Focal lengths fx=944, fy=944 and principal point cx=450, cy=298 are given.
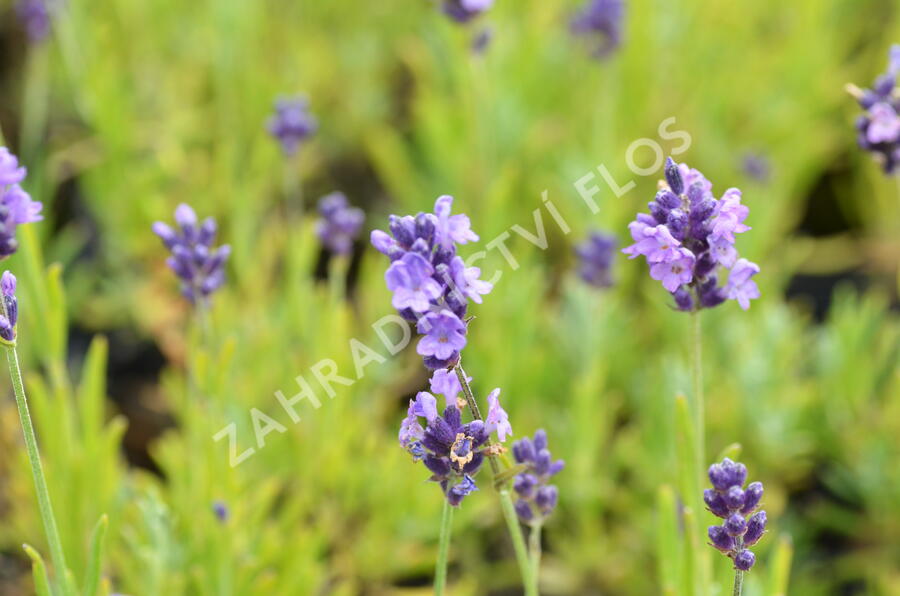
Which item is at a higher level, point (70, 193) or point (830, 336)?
point (70, 193)

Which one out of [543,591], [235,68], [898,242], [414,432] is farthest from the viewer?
[235,68]

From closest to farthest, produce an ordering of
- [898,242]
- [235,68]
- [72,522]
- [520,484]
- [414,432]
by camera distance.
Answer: [414,432], [520,484], [72,522], [898,242], [235,68]

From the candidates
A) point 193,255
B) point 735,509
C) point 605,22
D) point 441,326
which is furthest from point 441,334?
point 605,22

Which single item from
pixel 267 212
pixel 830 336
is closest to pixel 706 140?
pixel 830 336

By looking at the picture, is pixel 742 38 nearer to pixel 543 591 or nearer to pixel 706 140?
pixel 706 140

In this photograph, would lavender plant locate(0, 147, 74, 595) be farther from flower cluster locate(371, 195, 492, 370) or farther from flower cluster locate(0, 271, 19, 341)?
flower cluster locate(371, 195, 492, 370)

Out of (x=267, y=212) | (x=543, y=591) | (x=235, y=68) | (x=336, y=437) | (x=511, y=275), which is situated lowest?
(x=543, y=591)

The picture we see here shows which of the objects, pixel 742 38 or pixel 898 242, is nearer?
pixel 898 242
